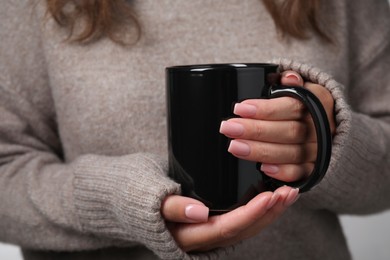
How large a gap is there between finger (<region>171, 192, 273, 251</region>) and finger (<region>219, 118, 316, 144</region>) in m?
0.06

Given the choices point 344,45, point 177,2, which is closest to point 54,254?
point 177,2

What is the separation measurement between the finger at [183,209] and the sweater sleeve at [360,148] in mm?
169

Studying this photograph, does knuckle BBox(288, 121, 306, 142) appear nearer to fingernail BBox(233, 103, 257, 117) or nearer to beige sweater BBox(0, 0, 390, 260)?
fingernail BBox(233, 103, 257, 117)

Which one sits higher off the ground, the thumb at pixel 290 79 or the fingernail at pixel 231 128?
the thumb at pixel 290 79

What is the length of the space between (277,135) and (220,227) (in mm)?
107

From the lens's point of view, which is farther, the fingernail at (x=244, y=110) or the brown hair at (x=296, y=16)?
the brown hair at (x=296, y=16)

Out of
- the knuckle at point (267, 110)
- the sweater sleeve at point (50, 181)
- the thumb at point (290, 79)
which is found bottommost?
the sweater sleeve at point (50, 181)

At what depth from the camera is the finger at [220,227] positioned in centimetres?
49

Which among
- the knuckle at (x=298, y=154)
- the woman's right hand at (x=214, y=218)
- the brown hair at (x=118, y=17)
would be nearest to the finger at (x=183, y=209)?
the woman's right hand at (x=214, y=218)

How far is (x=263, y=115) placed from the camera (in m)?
0.49

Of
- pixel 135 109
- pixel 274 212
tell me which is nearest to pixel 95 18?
pixel 135 109

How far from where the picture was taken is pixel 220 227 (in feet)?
1.67

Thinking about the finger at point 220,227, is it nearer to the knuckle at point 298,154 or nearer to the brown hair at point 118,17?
the knuckle at point 298,154

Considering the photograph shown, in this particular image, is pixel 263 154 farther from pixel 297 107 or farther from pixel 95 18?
pixel 95 18
